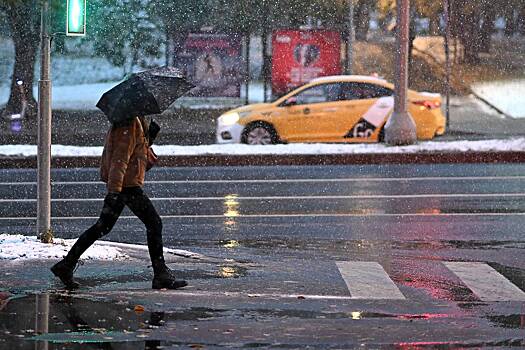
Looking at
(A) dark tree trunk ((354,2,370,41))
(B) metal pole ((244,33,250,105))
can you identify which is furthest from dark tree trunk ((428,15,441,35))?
(B) metal pole ((244,33,250,105))

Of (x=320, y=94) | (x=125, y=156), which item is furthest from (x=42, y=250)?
(x=320, y=94)

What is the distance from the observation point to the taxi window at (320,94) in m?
26.7

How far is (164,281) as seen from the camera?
10242mm

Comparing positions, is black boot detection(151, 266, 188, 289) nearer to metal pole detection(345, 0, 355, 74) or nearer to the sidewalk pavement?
the sidewalk pavement

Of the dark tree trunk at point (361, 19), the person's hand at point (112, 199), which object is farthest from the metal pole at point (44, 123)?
the dark tree trunk at point (361, 19)

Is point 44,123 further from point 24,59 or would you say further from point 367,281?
point 24,59

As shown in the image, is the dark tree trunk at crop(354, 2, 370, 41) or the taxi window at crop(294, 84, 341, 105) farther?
the dark tree trunk at crop(354, 2, 370, 41)

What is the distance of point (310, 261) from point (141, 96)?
9.90 feet

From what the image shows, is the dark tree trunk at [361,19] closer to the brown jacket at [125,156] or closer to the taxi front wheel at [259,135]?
the taxi front wheel at [259,135]

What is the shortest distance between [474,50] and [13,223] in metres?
24.5

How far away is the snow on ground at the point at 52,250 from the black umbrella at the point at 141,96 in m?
2.27

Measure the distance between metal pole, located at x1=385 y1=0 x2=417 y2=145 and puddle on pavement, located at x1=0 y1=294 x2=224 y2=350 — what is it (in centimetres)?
1563

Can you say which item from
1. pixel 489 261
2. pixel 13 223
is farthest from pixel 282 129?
pixel 489 261

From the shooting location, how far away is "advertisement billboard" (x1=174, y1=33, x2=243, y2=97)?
32.6 m
